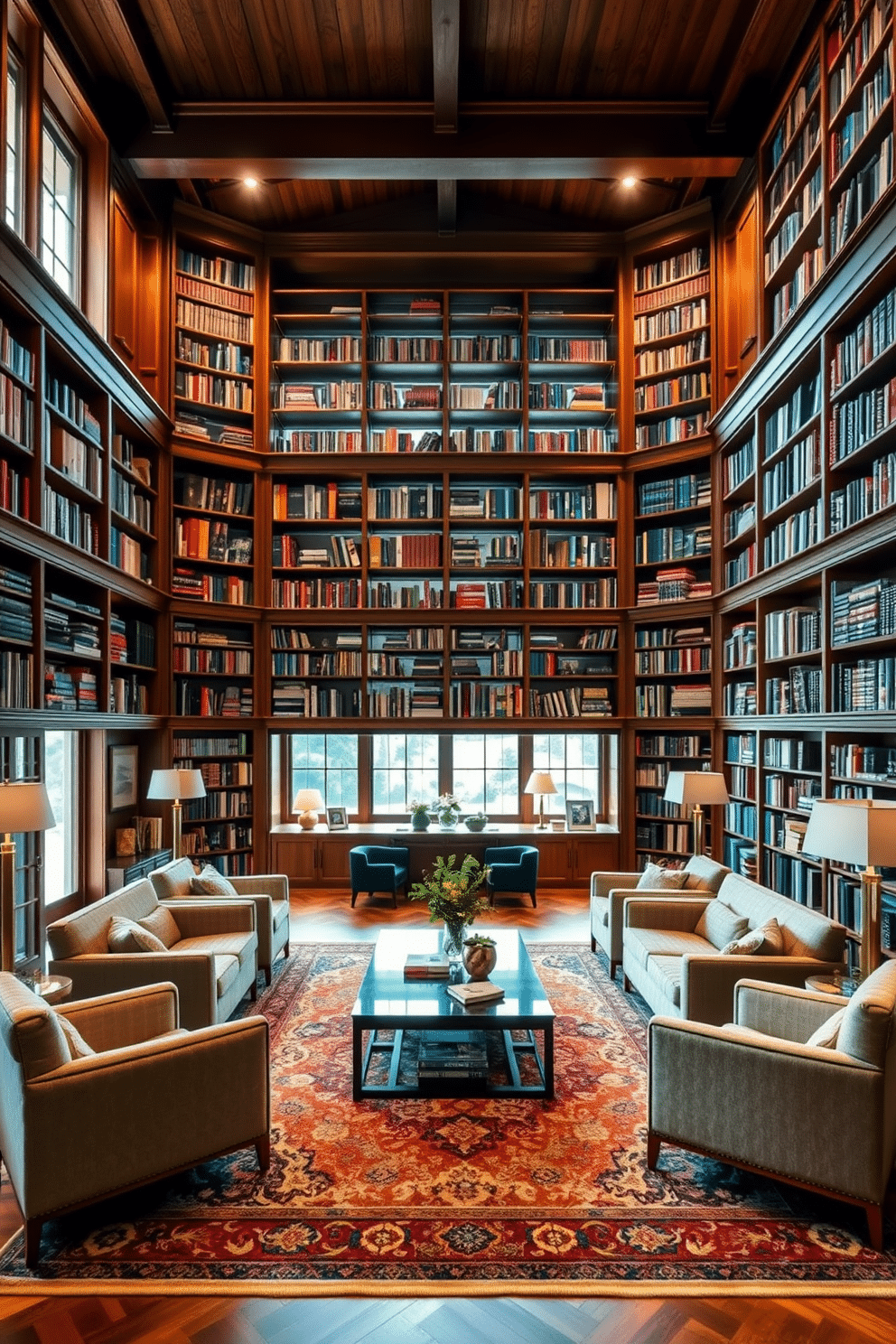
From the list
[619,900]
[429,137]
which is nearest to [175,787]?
[619,900]

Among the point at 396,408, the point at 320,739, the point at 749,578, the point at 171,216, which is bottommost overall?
the point at 320,739

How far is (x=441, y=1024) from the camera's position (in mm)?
3664

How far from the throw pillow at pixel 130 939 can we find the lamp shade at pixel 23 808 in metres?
0.68

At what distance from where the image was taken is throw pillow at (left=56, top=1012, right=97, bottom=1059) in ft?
9.07

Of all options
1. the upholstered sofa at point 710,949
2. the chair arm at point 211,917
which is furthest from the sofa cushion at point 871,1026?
the chair arm at point 211,917

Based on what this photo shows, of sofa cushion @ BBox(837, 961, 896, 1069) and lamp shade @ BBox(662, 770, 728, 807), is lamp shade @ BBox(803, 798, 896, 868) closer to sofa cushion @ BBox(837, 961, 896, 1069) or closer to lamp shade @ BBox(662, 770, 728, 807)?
sofa cushion @ BBox(837, 961, 896, 1069)

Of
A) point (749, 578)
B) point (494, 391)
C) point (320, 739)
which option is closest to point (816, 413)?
point (749, 578)

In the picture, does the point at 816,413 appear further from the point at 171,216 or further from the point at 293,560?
the point at 171,216

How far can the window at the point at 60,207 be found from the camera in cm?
561

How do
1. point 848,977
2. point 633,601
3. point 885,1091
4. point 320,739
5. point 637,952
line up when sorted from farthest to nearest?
point 320,739
point 633,601
point 637,952
point 848,977
point 885,1091

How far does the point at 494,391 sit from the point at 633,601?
249 cm

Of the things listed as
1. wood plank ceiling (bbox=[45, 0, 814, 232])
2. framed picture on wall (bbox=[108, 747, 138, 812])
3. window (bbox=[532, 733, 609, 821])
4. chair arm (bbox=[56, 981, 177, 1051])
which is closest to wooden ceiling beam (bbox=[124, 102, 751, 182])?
wood plank ceiling (bbox=[45, 0, 814, 232])

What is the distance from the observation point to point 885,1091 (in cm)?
262

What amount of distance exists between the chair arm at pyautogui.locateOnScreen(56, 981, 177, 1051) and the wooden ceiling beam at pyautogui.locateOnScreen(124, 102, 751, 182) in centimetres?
602
